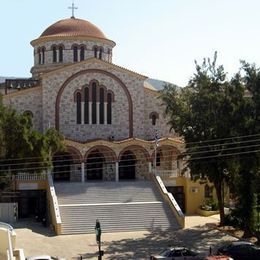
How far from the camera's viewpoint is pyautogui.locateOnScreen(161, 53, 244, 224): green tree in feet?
113

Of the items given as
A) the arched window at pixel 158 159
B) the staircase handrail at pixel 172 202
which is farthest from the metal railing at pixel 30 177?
the arched window at pixel 158 159

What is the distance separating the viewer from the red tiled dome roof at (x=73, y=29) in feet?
185

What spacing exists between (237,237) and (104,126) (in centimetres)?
1733

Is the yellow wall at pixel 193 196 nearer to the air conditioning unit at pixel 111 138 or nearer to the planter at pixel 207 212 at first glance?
the planter at pixel 207 212

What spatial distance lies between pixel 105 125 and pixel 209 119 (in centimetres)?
1512

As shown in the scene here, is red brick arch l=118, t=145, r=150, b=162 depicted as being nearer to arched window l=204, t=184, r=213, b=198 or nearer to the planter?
arched window l=204, t=184, r=213, b=198

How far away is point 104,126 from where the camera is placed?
49.3 meters

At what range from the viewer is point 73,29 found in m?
56.9

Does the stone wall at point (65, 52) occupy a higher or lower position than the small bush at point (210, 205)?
higher

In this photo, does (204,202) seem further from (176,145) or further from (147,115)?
(147,115)

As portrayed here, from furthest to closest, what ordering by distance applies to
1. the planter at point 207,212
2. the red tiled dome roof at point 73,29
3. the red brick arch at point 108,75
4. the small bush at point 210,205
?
the red tiled dome roof at point 73,29 < the red brick arch at point 108,75 < the small bush at point 210,205 < the planter at point 207,212

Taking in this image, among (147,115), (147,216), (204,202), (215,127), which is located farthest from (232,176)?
(147,115)

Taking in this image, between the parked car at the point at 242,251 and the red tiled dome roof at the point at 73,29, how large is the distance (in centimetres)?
3181

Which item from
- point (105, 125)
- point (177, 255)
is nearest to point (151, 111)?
point (105, 125)
